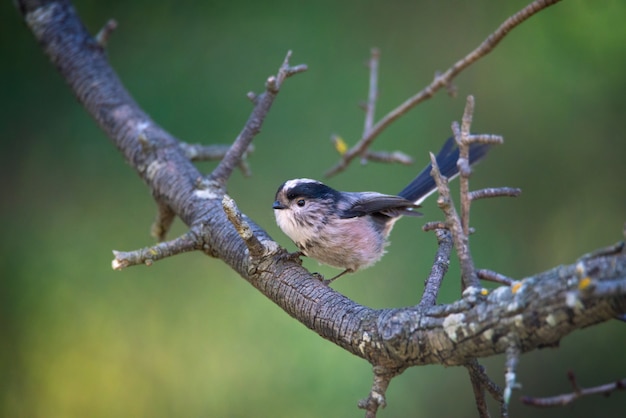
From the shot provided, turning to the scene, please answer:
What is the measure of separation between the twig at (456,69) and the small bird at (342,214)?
0.27 meters

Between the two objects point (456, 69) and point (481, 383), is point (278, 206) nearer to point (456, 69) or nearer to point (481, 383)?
point (456, 69)

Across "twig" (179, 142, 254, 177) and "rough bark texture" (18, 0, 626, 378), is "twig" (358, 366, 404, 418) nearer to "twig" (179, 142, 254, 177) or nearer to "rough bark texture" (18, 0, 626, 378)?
"rough bark texture" (18, 0, 626, 378)

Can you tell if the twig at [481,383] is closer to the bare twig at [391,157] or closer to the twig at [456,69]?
the twig at [456,69]

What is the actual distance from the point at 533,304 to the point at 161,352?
109 inches

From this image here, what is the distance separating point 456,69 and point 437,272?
1.06m

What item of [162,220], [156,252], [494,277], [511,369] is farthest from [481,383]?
[162,220]

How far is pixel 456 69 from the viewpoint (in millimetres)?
2592

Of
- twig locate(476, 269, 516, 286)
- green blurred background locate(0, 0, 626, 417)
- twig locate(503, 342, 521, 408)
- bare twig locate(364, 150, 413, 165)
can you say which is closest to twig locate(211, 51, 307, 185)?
bare twig locate(364, 150, 413, 165)

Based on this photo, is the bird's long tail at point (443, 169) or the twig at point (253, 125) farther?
the bird's long tail at point (443, 169)

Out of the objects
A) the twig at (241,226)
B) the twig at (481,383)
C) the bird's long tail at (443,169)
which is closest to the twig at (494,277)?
the twig at (481,383)

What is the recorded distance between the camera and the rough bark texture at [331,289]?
1.27m

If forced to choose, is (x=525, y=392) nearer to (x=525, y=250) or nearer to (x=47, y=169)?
(x=525, y=250)

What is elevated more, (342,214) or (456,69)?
(456,69)

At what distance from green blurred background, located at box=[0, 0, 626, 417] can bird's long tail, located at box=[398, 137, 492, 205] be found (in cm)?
81
